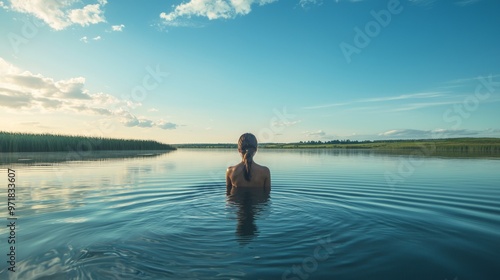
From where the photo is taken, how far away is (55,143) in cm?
4712

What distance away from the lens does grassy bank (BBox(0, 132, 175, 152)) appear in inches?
1636

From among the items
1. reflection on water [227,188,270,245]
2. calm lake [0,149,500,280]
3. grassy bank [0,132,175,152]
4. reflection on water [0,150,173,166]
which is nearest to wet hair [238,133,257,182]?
reflection on water [227,188,270,245]

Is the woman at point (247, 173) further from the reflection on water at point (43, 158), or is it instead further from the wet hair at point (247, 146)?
the reflection on water at point (43, 158)

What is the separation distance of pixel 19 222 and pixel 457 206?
1337 cm

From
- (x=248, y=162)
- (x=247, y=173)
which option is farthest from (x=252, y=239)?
(x=247, y=173)

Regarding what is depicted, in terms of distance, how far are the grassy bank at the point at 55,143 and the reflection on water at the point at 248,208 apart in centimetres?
4709

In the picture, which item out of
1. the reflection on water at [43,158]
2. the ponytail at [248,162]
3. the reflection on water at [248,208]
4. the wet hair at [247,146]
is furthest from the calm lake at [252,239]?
the reflection on water at [43,158]

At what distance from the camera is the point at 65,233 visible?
6.08m

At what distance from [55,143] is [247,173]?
5045 cm

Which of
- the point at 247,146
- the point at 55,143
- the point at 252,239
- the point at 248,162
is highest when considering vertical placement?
the point at 55,143

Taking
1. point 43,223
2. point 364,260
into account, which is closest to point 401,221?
point 364,260

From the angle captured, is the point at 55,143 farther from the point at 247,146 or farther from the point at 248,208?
the point at 248,208

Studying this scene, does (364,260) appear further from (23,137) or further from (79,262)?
(23,137)

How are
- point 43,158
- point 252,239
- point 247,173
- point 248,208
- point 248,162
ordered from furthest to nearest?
point 43,158 → point 247,173 → point 248,162 → point 248,208 → point 252,239
